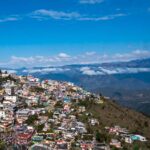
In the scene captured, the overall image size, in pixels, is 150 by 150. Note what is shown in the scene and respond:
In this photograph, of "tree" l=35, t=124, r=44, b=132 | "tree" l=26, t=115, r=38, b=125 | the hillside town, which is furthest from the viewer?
"tree" l=26, t=115, r=38, b=125

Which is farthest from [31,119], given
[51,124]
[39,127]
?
[39,127]

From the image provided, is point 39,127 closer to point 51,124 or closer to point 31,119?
point 51,124

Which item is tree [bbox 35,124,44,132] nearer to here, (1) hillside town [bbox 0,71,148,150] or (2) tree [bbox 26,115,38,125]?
(1) hillside town [bbox 0,71,148,150]

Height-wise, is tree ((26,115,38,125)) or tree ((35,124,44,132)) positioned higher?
tree ((26,115,38,125))

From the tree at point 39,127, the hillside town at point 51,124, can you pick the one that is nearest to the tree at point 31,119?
the hillside town at point 51,124

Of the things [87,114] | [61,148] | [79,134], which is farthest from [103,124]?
[61,148]

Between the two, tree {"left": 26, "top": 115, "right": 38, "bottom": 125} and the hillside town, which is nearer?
the hillside town

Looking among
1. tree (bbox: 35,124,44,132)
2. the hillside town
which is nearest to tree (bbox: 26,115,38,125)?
the hillside town

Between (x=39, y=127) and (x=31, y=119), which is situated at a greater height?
(x=31, y=119)

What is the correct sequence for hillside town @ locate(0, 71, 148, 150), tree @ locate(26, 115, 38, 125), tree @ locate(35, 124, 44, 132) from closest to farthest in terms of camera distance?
hillside town @ locate(0, 71, 148, 150), tree @ locate(35, 124, 44, 132), tree @ locate(26, 115, 38, 125)
